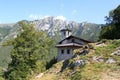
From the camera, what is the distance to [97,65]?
88.4 ft

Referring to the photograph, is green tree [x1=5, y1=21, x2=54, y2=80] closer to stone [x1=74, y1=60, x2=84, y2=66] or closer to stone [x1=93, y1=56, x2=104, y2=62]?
stone [x1=74, y1=60, x2=84, y2=66]

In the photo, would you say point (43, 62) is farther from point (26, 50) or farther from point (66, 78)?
point (66, 78)

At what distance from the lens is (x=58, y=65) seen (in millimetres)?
35062

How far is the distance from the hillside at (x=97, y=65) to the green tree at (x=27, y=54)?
1210 inches

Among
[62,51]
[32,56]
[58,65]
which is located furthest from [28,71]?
[58,65]

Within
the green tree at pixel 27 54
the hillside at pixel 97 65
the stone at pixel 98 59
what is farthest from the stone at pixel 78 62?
the green tree at pixel 27 54

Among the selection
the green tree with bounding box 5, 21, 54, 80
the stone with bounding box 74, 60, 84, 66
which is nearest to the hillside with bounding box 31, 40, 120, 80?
the stone with bounding box 74, 60, 84, 66

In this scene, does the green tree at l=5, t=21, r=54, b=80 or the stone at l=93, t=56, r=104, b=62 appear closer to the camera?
the stone at l=93, t=56, r=104, b=62

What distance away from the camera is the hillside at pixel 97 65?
24.9 m

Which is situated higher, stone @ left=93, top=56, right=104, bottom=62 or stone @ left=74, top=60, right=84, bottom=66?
stone @ left=93, top=56, right=104, bottom=62

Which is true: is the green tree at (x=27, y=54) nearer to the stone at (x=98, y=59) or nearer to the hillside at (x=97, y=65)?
the hillside at (x=97, y=65)

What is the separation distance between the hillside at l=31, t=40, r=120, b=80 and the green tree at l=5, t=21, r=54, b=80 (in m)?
30.7

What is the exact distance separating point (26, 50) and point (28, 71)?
4635mm

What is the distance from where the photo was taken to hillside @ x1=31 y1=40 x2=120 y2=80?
81.6 feet
